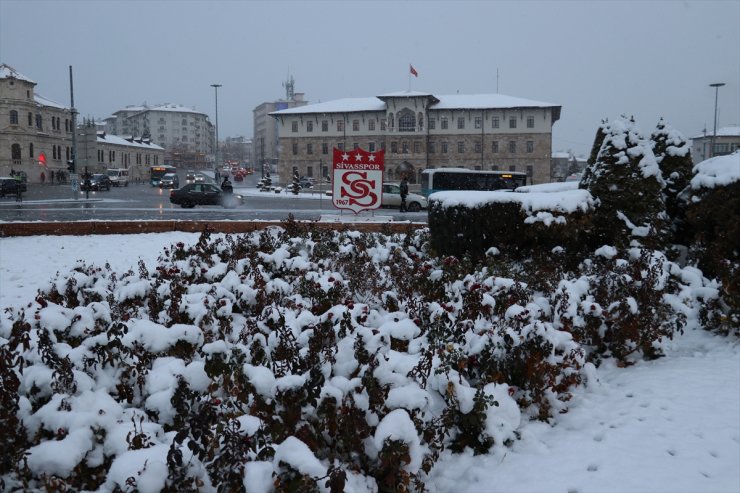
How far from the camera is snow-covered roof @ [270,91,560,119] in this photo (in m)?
68.2

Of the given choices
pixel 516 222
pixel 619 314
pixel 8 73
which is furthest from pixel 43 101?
pixel 619 314

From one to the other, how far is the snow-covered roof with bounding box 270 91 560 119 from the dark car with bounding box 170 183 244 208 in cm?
4106

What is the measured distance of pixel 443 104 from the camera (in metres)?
70.0

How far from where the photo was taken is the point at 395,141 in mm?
70500

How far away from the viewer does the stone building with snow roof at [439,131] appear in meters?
67.9

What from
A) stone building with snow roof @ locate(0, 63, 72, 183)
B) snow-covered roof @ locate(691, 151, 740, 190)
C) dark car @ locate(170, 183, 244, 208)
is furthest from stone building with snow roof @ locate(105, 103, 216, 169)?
snow-covered roof @ locate(691, 151, 740, 190)

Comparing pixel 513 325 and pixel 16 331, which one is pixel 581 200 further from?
pixel 16 331

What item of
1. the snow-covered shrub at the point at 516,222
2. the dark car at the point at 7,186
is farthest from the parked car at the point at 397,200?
the dark car at the point at 7,186

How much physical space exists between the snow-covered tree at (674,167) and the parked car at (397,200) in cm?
2207

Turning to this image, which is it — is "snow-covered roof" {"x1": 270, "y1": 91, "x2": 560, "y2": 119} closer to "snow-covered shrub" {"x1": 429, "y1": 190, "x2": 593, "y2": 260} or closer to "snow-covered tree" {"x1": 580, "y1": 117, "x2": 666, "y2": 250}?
"snow-covered tree" {"x1": 580, "y1": 117, "x2": 666, "y2": 250}

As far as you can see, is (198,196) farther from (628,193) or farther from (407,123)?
(407,123)

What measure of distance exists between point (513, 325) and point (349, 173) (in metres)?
8.03

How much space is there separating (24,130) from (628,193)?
78.2 m

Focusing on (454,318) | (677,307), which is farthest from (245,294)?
(677,307)
